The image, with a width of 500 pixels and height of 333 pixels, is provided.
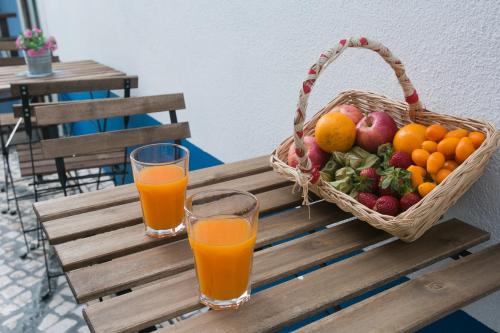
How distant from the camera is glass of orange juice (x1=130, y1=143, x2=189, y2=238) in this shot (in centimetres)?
84

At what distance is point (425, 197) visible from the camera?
29.4 inches

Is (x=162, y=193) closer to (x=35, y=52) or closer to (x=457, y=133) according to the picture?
(x=457, y=133)

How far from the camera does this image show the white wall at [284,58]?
924mm

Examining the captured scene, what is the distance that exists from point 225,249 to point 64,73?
2662mm

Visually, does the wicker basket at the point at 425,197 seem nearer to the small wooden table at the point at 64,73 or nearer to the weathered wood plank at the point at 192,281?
Result: the weathered wood plank at the point at 192,281

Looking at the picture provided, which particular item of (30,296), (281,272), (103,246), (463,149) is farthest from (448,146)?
(30,296)

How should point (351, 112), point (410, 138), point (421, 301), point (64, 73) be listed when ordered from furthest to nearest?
1. point (64, 73)
2. point (351, 112)
3. point (410, 138)
4. point (421, 301)

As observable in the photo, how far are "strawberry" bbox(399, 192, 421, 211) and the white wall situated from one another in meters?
0.24

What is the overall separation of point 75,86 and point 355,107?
142 centimetres

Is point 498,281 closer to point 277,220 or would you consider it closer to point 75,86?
point 277,220

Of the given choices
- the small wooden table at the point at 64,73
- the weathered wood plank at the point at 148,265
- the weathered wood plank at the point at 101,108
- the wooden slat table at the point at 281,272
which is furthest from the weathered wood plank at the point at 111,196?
the small wooden table at the point at 64,73

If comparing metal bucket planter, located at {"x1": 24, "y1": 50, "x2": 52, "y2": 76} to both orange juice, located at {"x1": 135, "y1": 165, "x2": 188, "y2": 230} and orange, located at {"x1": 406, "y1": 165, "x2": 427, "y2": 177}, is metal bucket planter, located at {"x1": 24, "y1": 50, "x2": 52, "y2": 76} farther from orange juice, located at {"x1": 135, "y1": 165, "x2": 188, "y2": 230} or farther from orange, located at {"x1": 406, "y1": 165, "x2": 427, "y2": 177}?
orange, located at {"x1": 406, "y1": 165, "x2": 427, "y2": 177}

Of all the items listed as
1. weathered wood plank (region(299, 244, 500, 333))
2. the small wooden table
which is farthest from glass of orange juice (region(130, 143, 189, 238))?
the small wooden table

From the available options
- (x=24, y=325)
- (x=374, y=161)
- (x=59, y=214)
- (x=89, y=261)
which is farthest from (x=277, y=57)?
(x=24, y=325)
